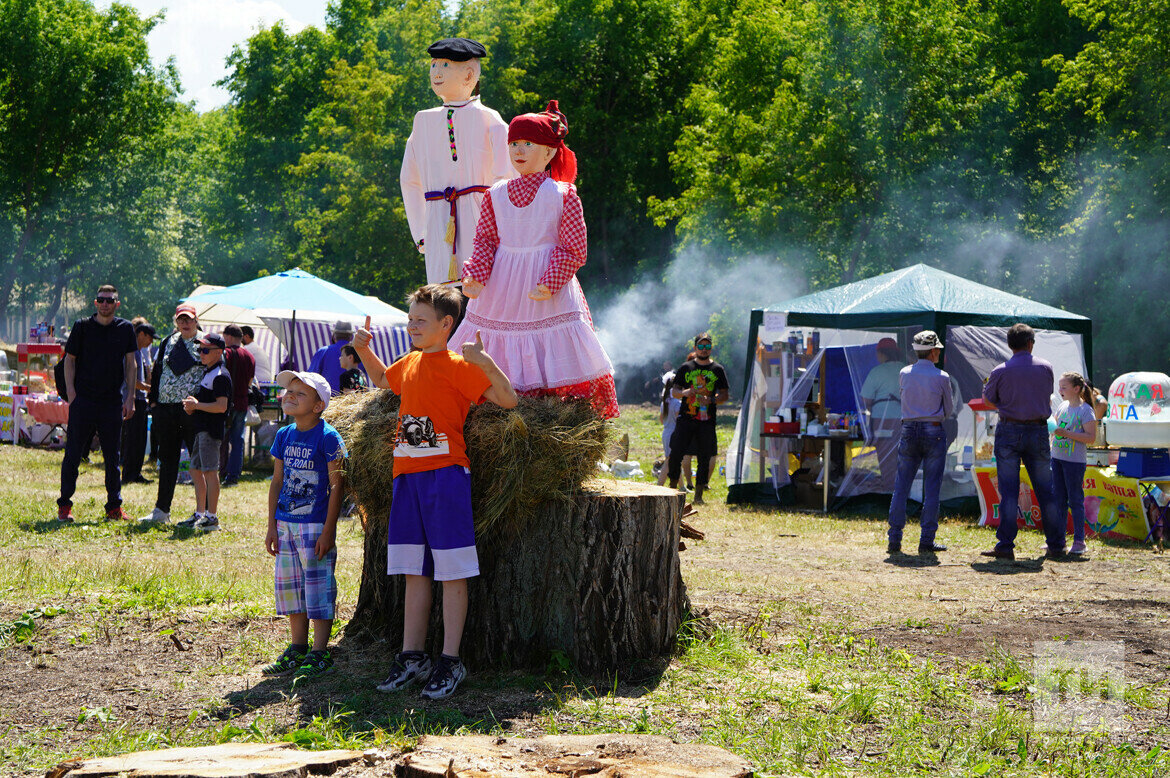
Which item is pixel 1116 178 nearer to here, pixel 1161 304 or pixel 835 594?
pixel 1161 304

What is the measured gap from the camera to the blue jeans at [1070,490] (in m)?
9.05

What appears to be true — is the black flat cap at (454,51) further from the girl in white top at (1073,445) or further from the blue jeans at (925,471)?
the girl in white top at (1073,445)

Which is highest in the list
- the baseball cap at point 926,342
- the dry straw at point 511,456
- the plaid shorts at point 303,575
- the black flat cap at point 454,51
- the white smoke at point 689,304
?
the white smoke at point 689,304

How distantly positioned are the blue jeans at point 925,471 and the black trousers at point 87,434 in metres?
6.46

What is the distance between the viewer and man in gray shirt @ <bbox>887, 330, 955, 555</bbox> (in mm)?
8844

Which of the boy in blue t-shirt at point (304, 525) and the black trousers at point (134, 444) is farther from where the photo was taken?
the black trousers at point (134, 444)

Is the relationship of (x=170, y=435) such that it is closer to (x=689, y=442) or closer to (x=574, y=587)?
(x=689, y=442)

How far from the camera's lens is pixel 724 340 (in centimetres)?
2900

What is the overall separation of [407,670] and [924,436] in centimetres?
594

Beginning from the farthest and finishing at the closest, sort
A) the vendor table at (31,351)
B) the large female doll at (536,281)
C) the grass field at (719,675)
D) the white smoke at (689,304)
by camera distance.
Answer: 1. the white smoke at (689,304)
2. the vendor table at (31,351)
3. the large female doll at (536,281)
4. the grass field at (719,675)

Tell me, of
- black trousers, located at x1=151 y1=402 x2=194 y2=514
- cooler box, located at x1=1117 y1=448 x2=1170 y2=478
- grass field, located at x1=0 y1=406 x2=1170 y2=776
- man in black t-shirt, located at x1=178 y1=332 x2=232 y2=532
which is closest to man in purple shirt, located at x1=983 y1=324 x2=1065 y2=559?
grass field, located at x1=0 y1=406 x2=1170 y2=776

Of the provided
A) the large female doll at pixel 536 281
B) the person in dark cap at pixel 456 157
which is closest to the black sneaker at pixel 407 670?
the large female doll at pixel 536 281

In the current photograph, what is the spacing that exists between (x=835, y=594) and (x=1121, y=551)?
12.9ft

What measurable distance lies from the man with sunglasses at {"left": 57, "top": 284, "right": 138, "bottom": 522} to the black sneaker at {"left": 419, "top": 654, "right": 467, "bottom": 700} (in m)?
5.52
